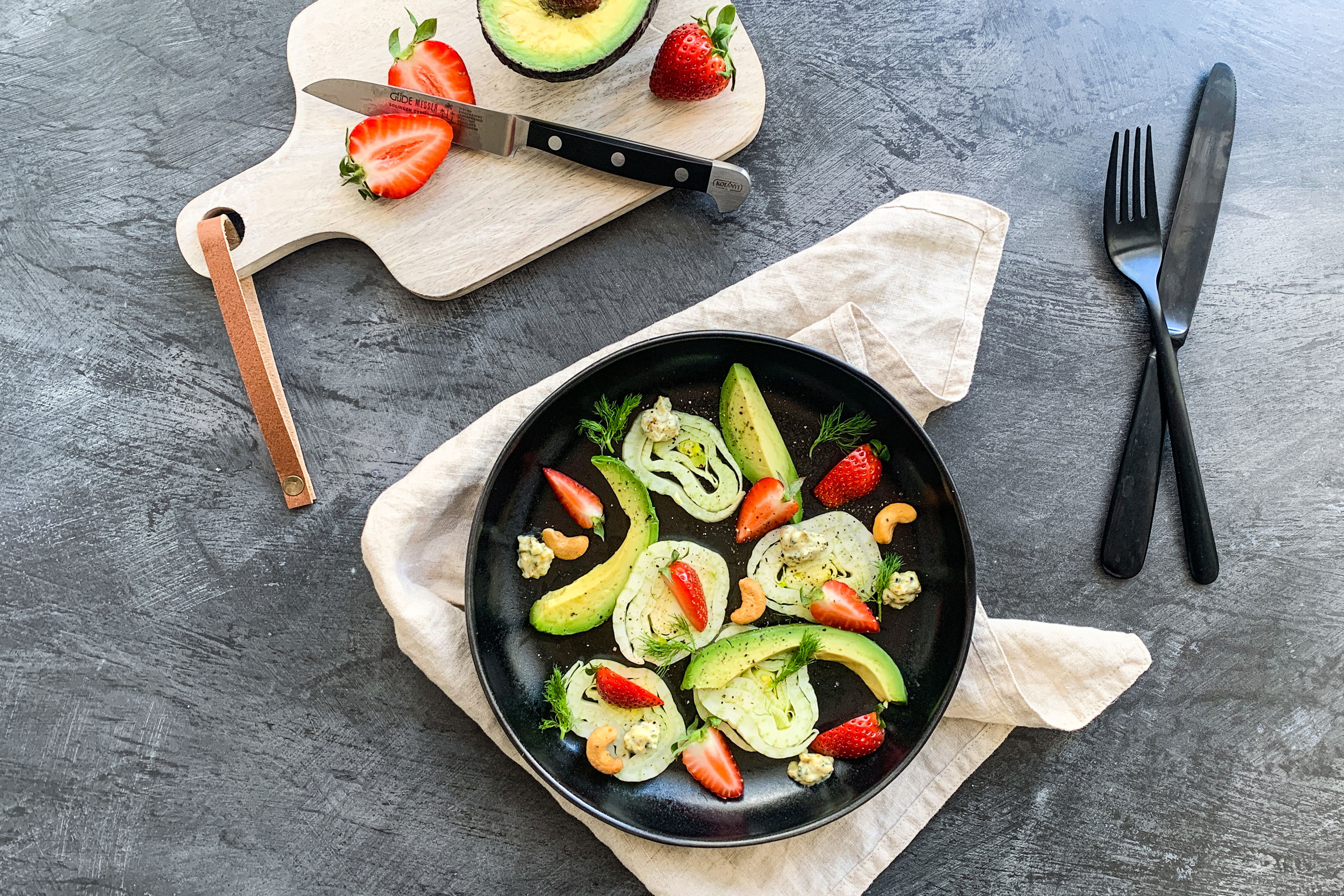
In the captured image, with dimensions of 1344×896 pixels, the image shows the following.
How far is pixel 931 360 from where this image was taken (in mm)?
1794

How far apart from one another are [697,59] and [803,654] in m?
1.18

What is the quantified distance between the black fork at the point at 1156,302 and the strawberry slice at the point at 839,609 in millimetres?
697

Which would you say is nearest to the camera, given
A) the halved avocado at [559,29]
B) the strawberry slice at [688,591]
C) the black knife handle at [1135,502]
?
the halved avocado at [559,29]

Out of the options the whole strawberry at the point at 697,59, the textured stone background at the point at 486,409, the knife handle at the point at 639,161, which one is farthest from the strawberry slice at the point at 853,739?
the whole strawberry at the point at 697,59

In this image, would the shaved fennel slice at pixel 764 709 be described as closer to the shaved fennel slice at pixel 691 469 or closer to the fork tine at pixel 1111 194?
the shaved fennel slice at pixel 691 469

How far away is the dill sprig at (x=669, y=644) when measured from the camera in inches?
67.8

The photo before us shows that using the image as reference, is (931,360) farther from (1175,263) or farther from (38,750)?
(38,750)

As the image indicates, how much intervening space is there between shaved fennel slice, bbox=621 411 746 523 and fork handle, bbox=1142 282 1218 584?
90cm

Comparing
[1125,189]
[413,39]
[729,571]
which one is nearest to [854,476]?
[729,571]

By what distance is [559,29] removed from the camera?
5.24ft

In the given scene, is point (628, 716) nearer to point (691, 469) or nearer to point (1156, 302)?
point (691, 469)

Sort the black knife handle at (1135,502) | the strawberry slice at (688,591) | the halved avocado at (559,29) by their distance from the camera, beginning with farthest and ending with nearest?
the black knife handle at (1135,502), the strawberry slice at (688,591), the halved avocado at (559,29)

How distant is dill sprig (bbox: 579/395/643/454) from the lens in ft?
5.74

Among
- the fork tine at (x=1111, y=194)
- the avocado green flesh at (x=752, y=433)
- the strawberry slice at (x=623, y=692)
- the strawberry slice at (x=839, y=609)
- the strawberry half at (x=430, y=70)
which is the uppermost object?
the strawberry half at (x=430, y=70)
